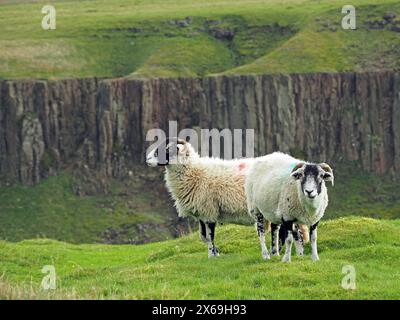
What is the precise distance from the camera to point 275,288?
885 inches

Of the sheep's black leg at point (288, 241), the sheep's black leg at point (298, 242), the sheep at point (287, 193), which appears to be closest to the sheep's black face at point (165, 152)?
the sheep at point (287, 193)

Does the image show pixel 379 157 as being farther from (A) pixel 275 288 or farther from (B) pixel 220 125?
(A) pixel 275 288

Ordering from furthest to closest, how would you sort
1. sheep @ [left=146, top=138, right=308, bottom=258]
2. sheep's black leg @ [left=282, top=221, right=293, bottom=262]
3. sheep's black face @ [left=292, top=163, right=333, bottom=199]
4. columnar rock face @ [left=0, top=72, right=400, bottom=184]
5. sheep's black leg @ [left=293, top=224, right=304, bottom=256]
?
columnar rock face @ [left=0, top=72, right=400, bottom=184] < sheep @ [left=146, top=138, right=308, bottom=258] < sheep's black leg @ [left=293, top=224, right=304, bottom=256] < sheep's black leg @ [left=282, top=221, right=293, bottom=262] < sheep's black face @ [left=292, top=163, right=333, bottom=199]

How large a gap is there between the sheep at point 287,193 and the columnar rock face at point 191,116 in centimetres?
10777

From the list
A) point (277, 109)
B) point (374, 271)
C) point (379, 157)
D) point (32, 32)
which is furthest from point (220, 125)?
point (374, 271)

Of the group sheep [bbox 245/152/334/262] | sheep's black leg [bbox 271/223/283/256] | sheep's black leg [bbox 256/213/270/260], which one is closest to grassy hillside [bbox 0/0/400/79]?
sheep [bbox 245/152/334/262]

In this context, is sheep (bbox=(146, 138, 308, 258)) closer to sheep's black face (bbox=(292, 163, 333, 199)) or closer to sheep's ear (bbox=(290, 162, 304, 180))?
sheep's ear (bbox=(290, 162, 304, 180))

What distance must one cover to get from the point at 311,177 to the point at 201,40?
439 feet

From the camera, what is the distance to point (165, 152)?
30062 mm

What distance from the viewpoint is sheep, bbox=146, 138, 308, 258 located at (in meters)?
29.3

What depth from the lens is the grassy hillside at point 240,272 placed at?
21.8 m

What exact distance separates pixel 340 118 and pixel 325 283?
120239mm

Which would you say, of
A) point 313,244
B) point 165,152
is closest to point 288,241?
point 313,244

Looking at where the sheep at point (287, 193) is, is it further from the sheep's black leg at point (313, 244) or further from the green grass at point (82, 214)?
the green grass at point (82, 214)
